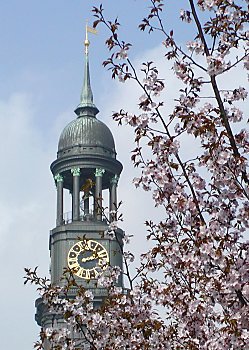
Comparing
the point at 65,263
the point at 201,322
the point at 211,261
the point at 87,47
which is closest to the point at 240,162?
the point at 211,261

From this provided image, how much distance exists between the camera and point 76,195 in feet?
176

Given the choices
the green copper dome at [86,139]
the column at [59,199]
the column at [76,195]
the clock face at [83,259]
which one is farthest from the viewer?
the green copper dome at [86,139]

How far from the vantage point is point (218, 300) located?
33.6ft

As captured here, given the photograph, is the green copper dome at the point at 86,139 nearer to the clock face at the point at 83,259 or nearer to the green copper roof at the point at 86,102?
the green copper roof at the point at 86,102

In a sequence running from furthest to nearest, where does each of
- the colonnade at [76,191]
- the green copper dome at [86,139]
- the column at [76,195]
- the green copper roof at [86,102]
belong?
the green copper roof at [86,102] < the green copper dome at [86,139] < the colonnade at [76,191] < the column at [76,195]

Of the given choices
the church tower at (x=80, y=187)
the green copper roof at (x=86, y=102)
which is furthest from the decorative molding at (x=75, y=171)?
the green copper roof at (x=86, y=102)

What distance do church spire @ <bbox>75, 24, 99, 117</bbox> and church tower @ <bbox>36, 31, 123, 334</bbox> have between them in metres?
0.07

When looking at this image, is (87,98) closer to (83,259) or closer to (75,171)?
(75,171)

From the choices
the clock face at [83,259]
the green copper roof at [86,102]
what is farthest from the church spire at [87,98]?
the clock face at [83,259]

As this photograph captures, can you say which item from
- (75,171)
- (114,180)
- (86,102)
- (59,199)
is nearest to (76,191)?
(59,199)

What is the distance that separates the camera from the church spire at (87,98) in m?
60.3

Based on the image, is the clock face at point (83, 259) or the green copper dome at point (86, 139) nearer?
the clock face at point (83, 259)

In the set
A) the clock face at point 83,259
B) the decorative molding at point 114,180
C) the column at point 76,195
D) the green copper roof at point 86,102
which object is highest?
the green copper roof at point 86,102

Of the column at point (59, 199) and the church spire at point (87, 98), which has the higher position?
the church spire at point (87, 98)
